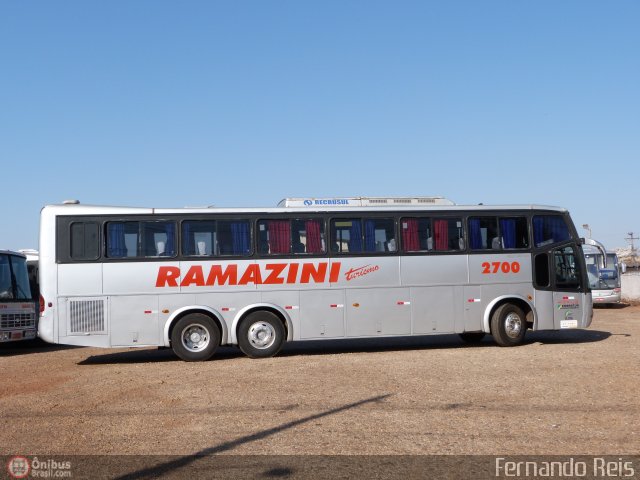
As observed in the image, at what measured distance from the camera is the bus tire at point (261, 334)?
625 inches

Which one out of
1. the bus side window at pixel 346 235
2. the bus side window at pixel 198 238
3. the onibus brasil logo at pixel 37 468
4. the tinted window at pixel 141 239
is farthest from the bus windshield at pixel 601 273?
the onibus brasil logo at pixel 37 468

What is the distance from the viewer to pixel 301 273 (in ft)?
53.0

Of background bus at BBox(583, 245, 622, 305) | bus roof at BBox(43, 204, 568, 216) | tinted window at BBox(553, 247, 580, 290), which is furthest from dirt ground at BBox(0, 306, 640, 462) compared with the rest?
background bus at BBox(583, 245, 622, 305)

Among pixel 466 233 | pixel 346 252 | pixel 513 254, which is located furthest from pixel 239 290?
pixel 513 254

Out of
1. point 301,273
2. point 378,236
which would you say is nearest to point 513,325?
point 378,236

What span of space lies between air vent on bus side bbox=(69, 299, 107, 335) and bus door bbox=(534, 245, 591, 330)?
32.1 feet

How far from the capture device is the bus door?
17.4m

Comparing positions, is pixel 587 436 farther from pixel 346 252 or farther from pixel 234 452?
pixel 346 252

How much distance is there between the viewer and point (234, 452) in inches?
291

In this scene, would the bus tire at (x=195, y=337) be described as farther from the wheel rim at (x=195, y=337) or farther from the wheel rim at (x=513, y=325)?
the wheel rim at (x=513, y=325)

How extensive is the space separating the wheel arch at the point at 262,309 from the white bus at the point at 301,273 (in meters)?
0.03

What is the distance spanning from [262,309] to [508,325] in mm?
5704

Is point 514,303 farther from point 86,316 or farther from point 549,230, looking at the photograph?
point 86,316

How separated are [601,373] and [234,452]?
741 centimetres
